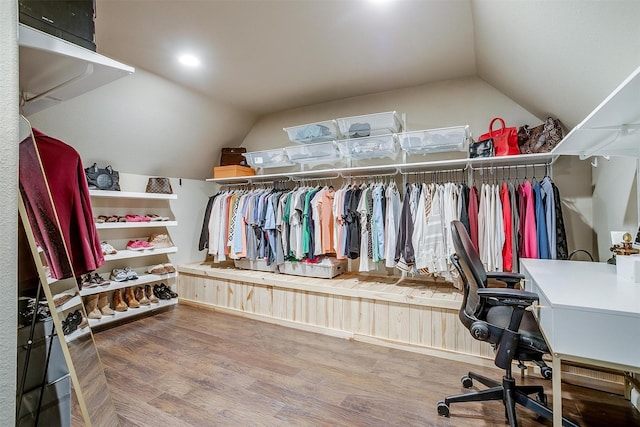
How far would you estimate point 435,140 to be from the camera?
9.20 ft

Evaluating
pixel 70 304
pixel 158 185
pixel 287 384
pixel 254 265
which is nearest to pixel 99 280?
pixel 158 185

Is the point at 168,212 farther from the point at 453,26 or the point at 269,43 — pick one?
the point at 453,26

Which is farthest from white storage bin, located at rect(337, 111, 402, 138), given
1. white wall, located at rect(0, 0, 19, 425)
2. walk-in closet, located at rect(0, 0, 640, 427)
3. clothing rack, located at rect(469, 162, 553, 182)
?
white wall, located at rect(0, 0, 19, 425)

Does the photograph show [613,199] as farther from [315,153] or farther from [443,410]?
[315,153]

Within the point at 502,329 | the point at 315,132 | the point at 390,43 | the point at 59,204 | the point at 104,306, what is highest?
the point at 390,43

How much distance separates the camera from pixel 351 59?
2668mm

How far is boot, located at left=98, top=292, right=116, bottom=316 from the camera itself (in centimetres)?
307

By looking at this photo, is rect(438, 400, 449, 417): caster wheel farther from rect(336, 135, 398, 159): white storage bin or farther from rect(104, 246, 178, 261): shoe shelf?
rect(104, 246, 178, 261): shoe shelf

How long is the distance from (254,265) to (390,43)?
8.81 feet

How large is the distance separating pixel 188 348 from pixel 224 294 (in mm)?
982

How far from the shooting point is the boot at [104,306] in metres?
3.07

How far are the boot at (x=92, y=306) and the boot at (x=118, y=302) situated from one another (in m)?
0.20

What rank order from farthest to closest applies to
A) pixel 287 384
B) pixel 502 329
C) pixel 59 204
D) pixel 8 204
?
pixel 287 384 < pixel 502 329 < pixel 59 204 < pixel 8 204

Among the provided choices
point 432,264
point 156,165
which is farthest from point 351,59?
point 156,165
